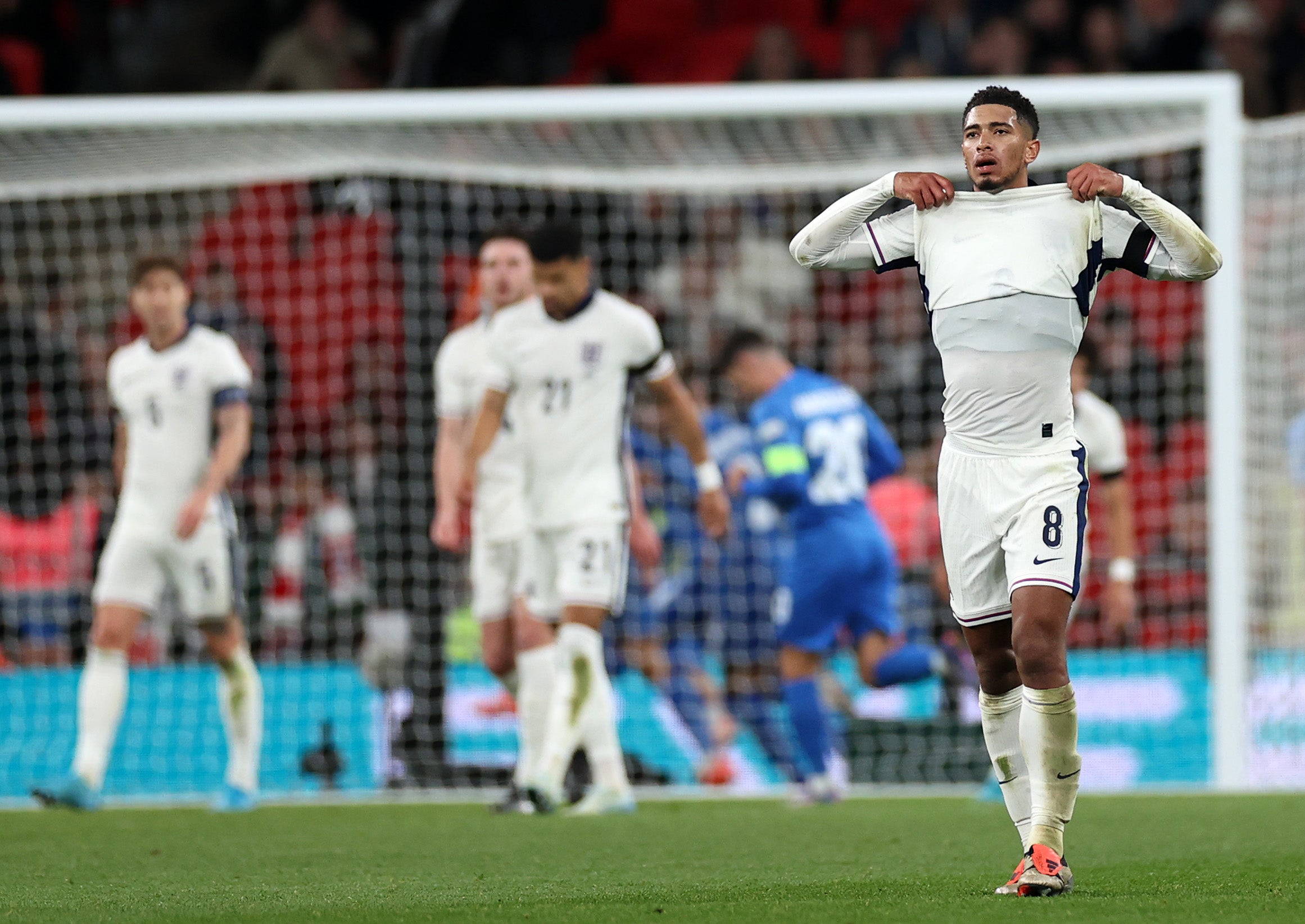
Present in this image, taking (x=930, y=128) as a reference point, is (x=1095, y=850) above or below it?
below

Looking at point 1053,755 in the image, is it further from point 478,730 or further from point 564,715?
point 478,730

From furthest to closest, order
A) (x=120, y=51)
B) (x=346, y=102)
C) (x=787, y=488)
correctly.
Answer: (x=120, y=51), (x=346, y=102), (x=787, y=488)

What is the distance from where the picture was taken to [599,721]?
8.02 meters

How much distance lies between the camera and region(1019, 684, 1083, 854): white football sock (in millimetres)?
4605

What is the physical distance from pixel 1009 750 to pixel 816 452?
3.97 meters

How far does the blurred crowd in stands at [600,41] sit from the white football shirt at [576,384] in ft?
19.3

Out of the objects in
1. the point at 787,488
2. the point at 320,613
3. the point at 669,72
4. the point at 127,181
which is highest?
the point at 669,72

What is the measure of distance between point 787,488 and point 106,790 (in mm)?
4007

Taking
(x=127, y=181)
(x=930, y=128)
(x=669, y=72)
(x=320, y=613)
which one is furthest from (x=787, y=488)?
(x=669, y=72)

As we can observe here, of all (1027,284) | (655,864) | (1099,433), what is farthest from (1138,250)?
(1099,433)

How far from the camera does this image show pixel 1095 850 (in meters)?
5.96

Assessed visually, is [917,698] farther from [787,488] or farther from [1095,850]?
[1095,850]

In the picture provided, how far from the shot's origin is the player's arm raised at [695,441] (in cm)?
816

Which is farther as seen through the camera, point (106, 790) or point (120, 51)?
point (120, 51)
